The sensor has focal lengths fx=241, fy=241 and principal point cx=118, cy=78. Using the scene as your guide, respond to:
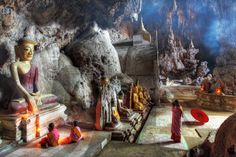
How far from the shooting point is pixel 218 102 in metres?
15.7

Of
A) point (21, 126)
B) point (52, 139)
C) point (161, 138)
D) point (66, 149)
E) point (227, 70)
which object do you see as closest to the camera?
point (66, 149)

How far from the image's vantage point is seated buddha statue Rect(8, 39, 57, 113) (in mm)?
6926

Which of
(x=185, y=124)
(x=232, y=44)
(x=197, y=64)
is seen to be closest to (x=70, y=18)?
(x=185, y=124)

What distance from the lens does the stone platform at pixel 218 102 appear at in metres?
15.1

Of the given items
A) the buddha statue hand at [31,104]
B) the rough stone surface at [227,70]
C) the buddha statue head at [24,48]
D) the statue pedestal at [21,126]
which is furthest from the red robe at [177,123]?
the rough stone surface at [227,70]

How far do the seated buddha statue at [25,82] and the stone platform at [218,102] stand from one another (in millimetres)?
11885

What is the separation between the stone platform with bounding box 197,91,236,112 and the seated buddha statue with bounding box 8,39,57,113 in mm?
11885

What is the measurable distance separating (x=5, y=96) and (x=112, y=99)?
4.02m

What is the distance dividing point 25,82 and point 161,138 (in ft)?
16.5

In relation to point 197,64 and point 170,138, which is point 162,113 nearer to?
point 170,138

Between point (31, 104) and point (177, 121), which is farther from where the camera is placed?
point (177, 121)

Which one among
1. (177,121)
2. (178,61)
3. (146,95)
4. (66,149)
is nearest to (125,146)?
(66,149)

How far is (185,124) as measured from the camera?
11242 millimetres

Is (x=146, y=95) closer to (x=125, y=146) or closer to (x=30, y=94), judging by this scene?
(x=125, y=146)
